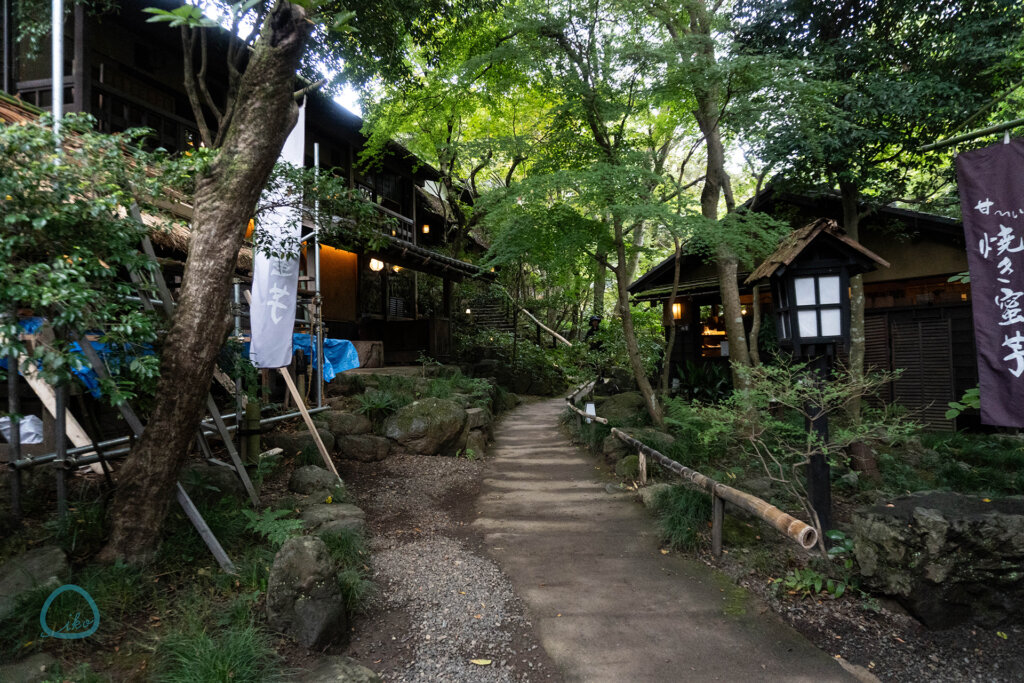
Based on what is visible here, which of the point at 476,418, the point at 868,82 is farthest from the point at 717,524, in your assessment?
the point at 868,82

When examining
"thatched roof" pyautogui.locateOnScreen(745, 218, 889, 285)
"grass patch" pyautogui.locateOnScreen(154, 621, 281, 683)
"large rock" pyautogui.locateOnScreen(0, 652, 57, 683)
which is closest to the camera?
"large rock" pyautogui.locateOnScreen(0, 652, 57, 683)

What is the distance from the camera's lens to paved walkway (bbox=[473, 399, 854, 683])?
3838 millimetres

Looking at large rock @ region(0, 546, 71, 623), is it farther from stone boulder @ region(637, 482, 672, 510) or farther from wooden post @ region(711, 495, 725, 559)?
stone boulder @ region(637, 482, 672, 510)

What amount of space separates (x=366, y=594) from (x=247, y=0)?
14.9 feet

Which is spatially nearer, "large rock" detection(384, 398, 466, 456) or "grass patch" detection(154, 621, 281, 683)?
"grass patch" detection(154, 621, 281, 683)

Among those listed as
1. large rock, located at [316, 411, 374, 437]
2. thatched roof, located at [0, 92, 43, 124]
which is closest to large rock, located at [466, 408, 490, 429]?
large rock, located at [316, 411, 374, 437]

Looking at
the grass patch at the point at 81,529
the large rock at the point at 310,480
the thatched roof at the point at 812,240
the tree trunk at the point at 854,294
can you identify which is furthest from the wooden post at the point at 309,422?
the tree trunk at the point at 854,294

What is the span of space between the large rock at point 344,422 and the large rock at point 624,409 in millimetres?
5150

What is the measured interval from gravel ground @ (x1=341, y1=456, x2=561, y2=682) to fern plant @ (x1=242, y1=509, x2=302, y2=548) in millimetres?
969

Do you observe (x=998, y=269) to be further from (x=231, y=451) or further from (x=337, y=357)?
(x=337, y=357)

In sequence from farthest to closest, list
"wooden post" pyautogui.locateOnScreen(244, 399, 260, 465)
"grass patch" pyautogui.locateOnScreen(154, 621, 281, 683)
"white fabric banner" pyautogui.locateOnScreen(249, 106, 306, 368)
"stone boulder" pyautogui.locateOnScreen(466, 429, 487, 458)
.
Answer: "stone boulder" pyautogui.locateOnScreen(466, 429, 487, 458)
"white fabric banner" pyautogui.locateOnScreen(249, 106, 306, 368)
"wooden post" pyautogui.locateOnScreen(244, 399, 260, 465)
"grass patch" pyautogui.locateOnScreen(154, 621, 281, 683)

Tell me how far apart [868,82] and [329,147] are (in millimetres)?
13606

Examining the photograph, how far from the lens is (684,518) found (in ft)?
19.6

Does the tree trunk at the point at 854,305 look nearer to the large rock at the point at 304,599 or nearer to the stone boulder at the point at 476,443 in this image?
the stone boulder at the point at 476,443
